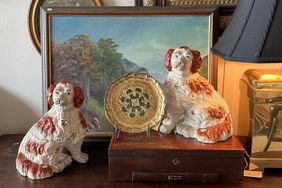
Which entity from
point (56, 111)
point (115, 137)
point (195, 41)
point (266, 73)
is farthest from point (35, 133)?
point (266, 73)

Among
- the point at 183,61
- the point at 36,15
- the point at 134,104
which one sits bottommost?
the point at 134,104

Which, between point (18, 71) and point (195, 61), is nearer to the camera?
point (195, 61)

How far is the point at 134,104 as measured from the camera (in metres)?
0.96

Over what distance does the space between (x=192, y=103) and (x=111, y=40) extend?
0.32 m

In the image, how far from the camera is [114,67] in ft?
3.69

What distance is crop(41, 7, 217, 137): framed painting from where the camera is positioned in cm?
110

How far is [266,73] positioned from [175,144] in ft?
1.08

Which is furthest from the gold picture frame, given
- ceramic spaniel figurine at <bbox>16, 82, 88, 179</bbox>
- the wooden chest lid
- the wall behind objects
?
the wooden chest lid

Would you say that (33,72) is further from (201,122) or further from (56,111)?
(201,122)

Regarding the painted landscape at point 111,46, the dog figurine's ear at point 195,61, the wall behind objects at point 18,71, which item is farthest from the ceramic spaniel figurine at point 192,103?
the wall behind objects at point 18,71

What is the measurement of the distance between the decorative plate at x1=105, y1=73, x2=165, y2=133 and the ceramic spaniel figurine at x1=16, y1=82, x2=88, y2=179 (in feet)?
0.28

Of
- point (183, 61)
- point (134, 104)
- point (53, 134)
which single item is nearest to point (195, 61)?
point (183, 61)

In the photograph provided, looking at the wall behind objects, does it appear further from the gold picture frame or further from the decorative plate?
the decorative plate

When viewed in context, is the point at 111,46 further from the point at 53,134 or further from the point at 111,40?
the point at 53,134
